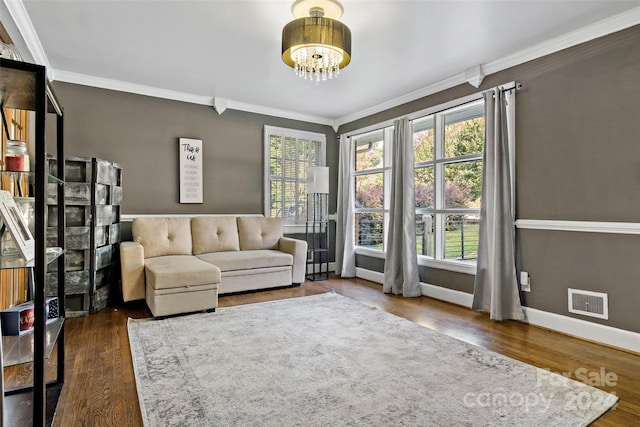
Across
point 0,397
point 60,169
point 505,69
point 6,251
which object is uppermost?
point 505,69

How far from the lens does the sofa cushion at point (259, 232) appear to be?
15.8 ft

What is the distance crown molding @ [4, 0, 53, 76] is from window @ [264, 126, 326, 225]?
A: 266 centimetres

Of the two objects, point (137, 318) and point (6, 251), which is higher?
point (6, 251)

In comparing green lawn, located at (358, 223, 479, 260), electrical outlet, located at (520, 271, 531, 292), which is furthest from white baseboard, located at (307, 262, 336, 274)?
electrical outlet, located at (520, 271, 531, 292)

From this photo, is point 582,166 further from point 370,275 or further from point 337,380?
point 370,275

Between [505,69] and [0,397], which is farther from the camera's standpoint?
[505,69]

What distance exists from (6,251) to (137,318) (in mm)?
2098

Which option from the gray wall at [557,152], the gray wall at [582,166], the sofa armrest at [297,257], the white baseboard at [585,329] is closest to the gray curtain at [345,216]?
the sofa armrest at [297,257]

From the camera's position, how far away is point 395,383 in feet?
6.79

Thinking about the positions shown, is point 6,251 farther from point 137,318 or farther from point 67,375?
point 137,318

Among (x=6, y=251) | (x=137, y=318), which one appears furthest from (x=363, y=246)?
(x=6, y=251)

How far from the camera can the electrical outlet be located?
128 inches

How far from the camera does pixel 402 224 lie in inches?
172

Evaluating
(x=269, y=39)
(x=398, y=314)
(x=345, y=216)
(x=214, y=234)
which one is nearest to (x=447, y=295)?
(x=398, y=314)
